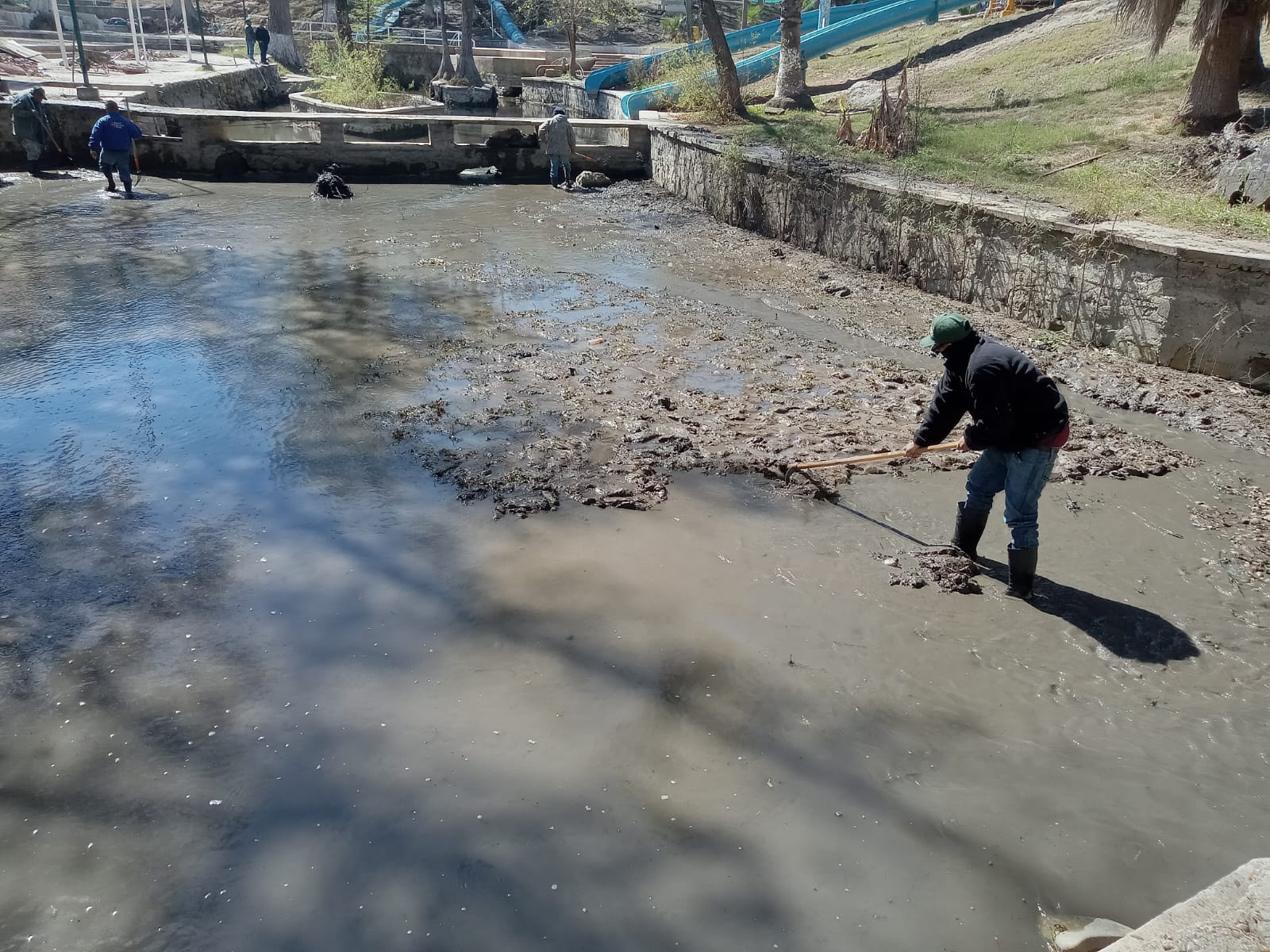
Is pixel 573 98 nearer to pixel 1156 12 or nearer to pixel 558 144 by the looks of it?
pixel 558 144

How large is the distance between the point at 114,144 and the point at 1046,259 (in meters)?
13.5

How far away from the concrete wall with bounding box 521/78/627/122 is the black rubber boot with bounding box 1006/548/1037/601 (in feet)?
68.0

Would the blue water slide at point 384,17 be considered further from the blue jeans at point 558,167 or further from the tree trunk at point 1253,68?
the tree trunk at point 1253,68

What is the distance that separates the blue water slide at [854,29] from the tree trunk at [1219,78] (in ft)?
51.0

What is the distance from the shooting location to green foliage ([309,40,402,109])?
27.5 metres

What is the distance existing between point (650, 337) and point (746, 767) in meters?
5.95

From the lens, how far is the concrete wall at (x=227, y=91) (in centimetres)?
2481

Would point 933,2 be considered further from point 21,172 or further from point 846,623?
point 846,623

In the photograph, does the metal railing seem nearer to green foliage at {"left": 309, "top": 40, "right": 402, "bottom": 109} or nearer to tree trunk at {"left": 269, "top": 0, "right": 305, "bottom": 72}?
tree trunk at {"left": 269, "top": 0, "right": 305, "bottom": 72}

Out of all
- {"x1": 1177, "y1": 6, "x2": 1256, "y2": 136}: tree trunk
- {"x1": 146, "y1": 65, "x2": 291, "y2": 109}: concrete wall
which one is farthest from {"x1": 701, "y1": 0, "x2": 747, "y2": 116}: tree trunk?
{"x1": 146, "y1": 65, "x2": 291, "y2": 109}: concrete wall

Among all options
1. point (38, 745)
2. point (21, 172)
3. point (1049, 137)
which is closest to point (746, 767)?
point (38, 745)

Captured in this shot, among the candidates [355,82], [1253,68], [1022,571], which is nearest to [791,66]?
[1253,68]

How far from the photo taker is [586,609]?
523cm

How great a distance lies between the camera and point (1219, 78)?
1228cm
